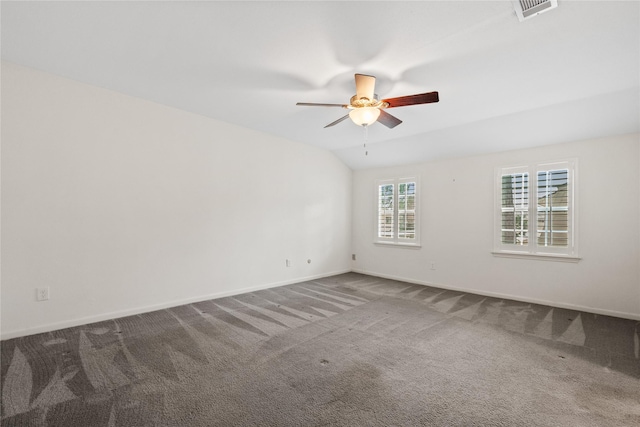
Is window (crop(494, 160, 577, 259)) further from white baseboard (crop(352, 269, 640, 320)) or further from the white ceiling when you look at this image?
white baseboard (crop(352, 269, 640, 320))

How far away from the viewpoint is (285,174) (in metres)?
5.35

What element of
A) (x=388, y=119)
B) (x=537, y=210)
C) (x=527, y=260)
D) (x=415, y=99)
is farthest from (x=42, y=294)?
(x=537, y=210)

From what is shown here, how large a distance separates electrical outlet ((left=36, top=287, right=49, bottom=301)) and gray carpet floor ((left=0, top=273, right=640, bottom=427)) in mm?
372

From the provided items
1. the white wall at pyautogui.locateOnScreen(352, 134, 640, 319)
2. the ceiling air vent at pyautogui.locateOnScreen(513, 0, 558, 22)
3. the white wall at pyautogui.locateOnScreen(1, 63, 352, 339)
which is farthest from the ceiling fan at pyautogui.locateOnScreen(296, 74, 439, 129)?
the white wall at pyautogui.locateOnScreen(352, 134, 640, 319)

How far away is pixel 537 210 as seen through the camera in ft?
14.3

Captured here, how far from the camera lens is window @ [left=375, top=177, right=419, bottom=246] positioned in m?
5.70

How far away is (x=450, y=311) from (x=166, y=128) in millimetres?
4614

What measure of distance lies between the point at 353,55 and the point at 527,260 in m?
4.03

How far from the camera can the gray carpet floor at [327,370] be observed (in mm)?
1853

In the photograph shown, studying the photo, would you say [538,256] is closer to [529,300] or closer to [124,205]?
Result: [529,300]

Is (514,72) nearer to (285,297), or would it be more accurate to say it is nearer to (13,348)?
(285,297)

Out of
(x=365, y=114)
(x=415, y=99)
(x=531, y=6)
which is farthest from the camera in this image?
(x=365, y=114)

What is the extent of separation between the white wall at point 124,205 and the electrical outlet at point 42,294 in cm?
5

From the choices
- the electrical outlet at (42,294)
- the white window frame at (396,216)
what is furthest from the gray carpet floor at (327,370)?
the white window frame at (396,216)
